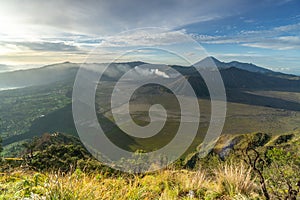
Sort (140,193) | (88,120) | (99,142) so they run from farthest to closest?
(88,120)
(99,142)
(140,193)

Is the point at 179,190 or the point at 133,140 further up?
the point at 179,190

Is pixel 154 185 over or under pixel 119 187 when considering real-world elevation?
under

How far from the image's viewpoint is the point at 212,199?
4.52 meters

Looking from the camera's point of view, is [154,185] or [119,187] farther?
[154,185]

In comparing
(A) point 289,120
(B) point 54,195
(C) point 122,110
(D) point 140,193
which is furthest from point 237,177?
(A) point 289,120

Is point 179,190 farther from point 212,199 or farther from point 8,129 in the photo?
point 8,129

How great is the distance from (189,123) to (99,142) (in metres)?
61.5

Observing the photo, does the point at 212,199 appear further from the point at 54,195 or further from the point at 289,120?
the point at 289,120

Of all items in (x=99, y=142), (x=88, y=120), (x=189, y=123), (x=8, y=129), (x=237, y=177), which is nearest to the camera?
(x=237, y=177)

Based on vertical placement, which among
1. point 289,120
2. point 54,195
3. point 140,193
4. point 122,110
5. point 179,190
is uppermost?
point 54,195

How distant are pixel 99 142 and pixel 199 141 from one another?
44.9 metres

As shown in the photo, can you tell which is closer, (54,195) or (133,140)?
(54,195)

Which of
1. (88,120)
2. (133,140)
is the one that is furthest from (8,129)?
(133,140)

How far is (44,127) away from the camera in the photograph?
132750 mm
